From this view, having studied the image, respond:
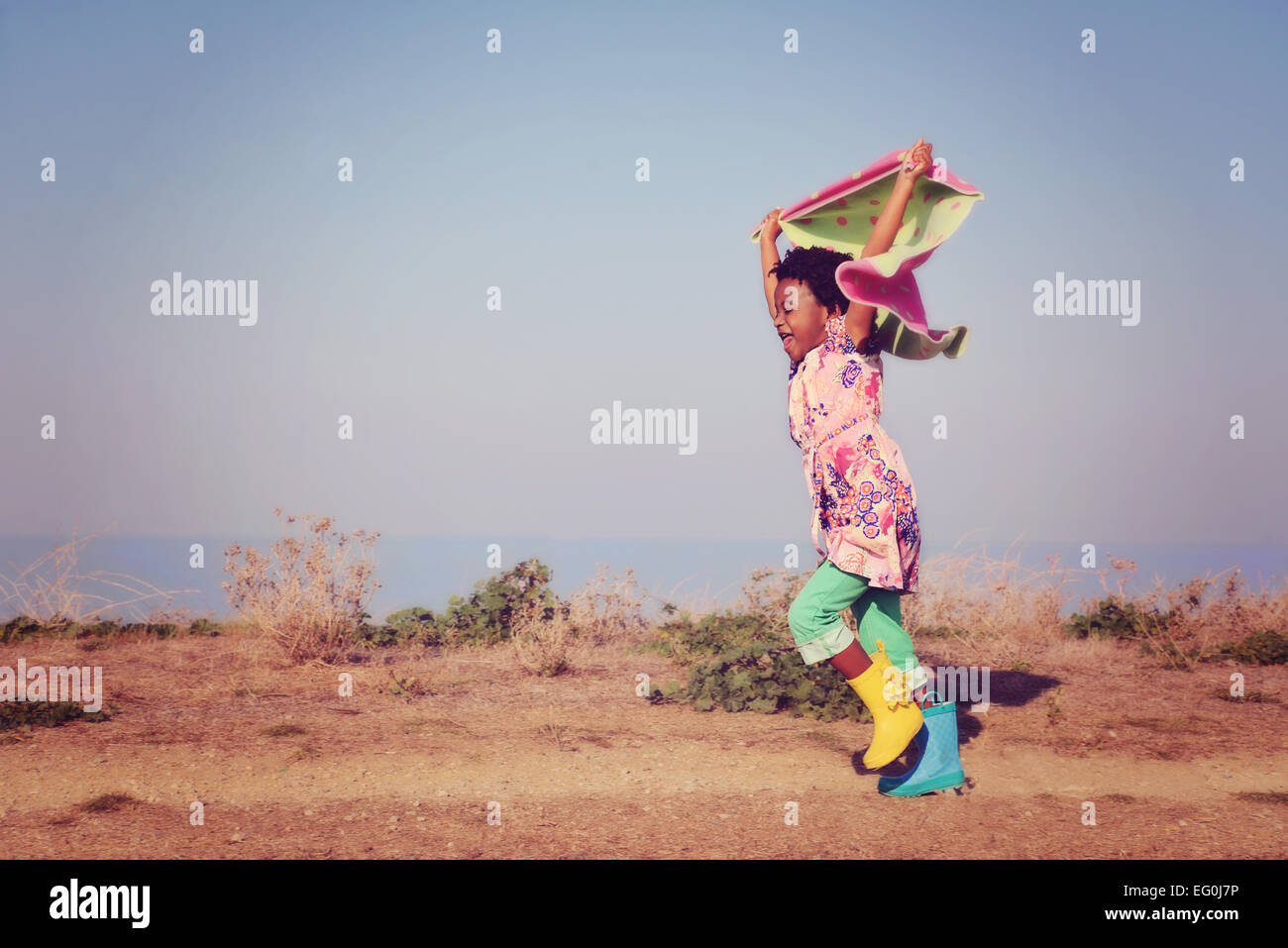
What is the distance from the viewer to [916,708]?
14.7ft

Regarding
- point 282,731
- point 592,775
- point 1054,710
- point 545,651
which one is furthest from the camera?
point 545,651

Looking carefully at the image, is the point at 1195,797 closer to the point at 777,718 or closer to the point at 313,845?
the point at 777,718

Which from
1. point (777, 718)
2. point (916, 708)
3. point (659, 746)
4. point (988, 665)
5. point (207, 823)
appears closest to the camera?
point (207, 823)

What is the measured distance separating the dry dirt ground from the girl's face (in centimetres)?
210

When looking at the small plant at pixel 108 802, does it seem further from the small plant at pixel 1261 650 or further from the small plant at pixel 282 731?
the small plant at pixel 1261 650

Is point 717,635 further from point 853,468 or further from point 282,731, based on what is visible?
point 853,468

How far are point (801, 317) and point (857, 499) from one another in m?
0.90

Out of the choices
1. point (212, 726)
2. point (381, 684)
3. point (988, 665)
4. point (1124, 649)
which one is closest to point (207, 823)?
point (212, 726)

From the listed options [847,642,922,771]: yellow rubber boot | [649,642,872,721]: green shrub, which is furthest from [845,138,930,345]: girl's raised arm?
[649,642,872,721]: green shrub

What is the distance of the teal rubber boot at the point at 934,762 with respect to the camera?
4609mm

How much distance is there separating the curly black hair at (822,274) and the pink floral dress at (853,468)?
7 centimetres

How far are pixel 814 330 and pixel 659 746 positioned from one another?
2411mm

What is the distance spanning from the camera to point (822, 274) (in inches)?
183

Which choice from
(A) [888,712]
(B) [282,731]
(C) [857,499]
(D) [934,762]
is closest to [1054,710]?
(D) [934,762]
